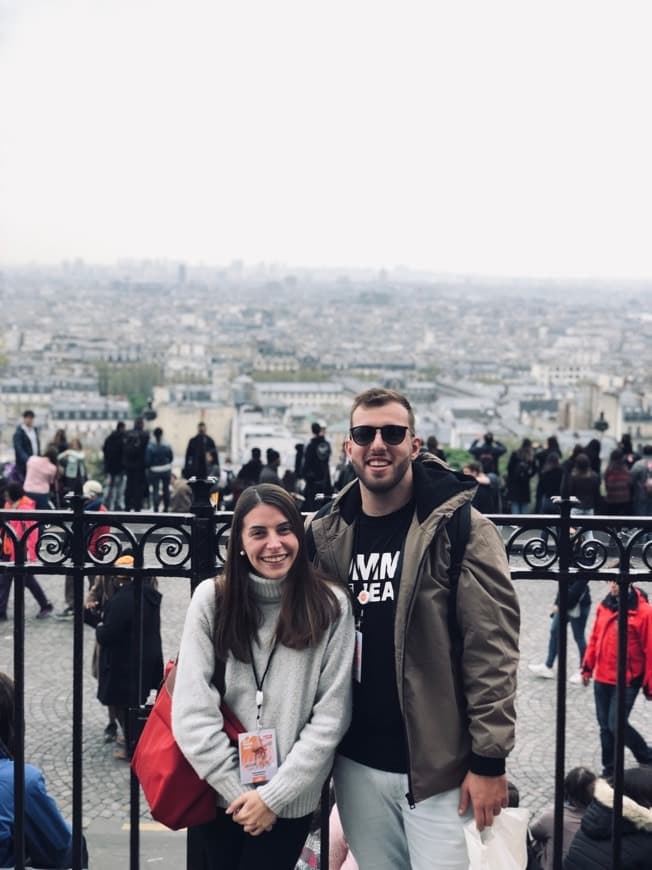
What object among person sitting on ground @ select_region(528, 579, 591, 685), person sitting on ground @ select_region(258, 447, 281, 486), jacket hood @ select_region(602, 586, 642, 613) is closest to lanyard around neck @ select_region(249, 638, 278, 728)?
jacket hood @ select_region(602, 586, 642, 613)

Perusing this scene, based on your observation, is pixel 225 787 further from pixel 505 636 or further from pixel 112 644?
pixel 112 644

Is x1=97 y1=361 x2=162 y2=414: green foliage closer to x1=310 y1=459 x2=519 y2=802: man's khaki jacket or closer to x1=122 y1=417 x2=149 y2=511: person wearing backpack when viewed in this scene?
x1=122 y1=417 x2=149 y2=511: person wearing backpack

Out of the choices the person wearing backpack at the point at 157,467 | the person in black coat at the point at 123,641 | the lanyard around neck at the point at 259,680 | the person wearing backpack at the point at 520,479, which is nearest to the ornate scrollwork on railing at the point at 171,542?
the lanyard around neck at the point at 259,680

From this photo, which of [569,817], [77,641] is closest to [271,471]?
[569,817]

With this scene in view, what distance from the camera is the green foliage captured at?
84188 mm

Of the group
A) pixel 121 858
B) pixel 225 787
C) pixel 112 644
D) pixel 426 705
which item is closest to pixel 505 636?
pixel 426 705

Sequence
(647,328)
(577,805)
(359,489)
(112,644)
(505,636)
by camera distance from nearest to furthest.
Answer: (505,636), (359,489), (577,805), (112,644), (647,328)

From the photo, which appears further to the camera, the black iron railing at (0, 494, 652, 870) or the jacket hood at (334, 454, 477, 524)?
the black iron railing at (0, 494, 652, 870)

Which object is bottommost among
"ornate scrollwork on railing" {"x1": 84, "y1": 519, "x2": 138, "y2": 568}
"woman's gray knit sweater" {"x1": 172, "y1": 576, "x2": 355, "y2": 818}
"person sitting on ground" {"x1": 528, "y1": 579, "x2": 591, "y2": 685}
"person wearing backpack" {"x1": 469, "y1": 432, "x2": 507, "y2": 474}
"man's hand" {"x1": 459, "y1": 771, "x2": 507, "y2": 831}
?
"person sitting on ground" {"x1": 528, "y1": 579, "x2": 591, "y2": 685}

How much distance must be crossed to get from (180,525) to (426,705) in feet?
3.09

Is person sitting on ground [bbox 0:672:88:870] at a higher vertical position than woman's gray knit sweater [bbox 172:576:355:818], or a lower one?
lower

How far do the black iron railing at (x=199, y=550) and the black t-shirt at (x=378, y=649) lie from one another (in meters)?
0.52

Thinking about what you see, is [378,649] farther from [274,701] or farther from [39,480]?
[39,480]

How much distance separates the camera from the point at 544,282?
192 metres
